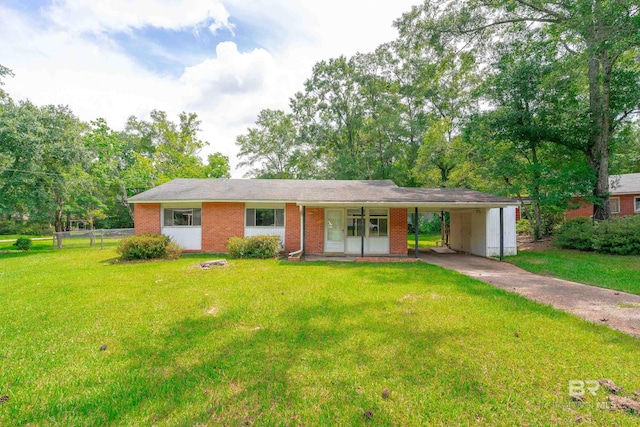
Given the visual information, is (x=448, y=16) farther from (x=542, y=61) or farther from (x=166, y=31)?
(x=166, y=31)

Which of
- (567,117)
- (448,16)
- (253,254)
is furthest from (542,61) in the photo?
(253,254)

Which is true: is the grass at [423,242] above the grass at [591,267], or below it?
below

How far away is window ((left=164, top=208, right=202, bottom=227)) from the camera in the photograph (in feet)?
43.9

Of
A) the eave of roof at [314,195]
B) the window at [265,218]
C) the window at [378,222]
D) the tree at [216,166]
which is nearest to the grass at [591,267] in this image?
the eave of roof at [314,195]

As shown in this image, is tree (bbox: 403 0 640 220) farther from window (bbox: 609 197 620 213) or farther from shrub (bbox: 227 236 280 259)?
shrub (bbox: 227 236 280 259)

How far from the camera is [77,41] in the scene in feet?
30.1

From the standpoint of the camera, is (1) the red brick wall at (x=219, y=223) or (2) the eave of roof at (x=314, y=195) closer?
(2) the eave of roof at (x=314, y=195)

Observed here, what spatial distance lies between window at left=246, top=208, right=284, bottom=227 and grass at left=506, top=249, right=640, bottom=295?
394 inches

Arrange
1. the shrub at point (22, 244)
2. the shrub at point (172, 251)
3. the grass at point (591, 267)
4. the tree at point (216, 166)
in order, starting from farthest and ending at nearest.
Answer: the tree at point (216, 166) → the shrub at point (22, 244) → the shrub at point (172, 251) → the grass at point (591, 267)

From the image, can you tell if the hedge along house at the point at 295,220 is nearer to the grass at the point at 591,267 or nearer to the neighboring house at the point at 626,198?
the grass at the point at 591,267

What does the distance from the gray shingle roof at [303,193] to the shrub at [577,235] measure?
15.7 feet

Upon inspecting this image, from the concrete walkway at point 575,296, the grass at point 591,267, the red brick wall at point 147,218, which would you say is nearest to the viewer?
the concrete walkway at point 575,296

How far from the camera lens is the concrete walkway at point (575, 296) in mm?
4637

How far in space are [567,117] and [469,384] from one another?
16570mm
